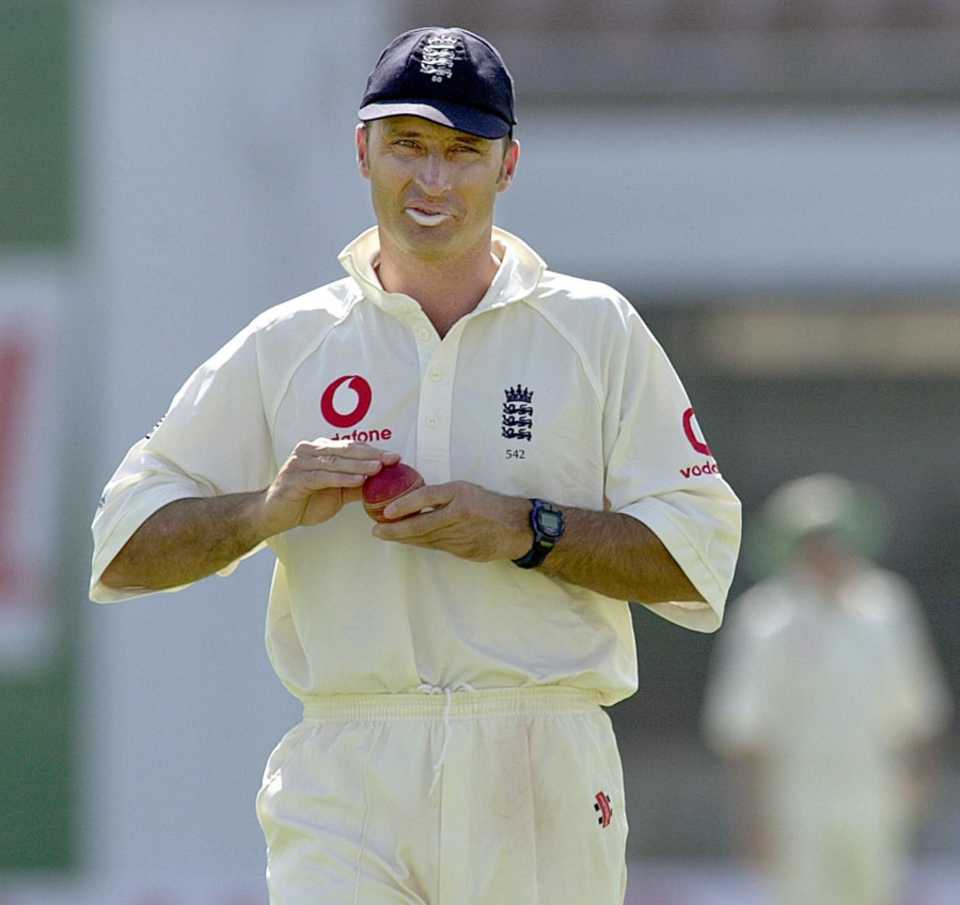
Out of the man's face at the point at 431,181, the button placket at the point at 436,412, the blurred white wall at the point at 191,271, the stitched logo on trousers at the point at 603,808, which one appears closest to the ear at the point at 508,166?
the man's face at the point at 431,181

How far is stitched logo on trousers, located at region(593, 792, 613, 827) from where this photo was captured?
136 inches

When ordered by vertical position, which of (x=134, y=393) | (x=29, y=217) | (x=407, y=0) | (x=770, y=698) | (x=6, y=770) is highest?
(x=407, y=0)

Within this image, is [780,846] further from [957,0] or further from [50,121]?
[957,0]

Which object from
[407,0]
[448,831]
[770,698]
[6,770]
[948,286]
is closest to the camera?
[448,831]

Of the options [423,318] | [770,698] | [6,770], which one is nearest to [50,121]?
[6,770]

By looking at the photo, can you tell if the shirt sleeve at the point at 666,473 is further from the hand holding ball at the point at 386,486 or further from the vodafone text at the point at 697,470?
the hand holding ball at the point at 386,486

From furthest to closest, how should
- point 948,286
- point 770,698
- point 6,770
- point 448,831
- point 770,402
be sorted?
point 770,402 → point 948,286 → point 6,770 → point 770,698 → point 448,831

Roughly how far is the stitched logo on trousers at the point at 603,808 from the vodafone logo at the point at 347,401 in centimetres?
63

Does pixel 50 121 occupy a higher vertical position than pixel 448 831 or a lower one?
higher

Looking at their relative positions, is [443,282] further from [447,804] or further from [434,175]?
[447,804]

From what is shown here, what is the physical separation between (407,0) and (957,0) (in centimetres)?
323

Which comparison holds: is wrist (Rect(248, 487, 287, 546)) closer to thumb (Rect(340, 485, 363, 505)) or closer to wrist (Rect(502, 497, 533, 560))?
thumb (Rect(340, 485, 363, 505))

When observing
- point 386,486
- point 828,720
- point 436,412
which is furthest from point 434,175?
point 828,720

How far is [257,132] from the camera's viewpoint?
10719 mm
